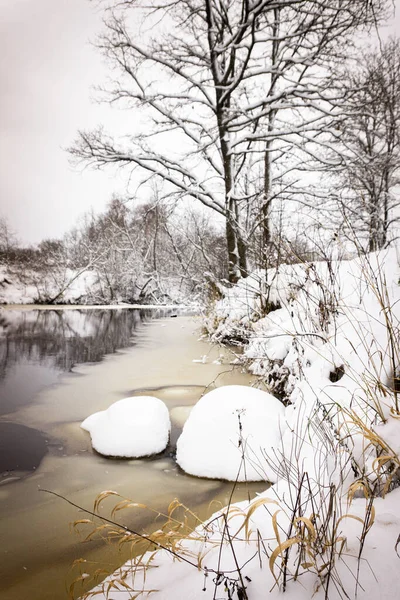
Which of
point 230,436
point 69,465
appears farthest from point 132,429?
point 230,436

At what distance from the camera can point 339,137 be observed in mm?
6645

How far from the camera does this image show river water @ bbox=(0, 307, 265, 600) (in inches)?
51.6

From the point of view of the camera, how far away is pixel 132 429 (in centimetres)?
231

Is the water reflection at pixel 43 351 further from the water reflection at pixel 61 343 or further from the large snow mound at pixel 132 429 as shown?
the large snow mound at pixel 132 429

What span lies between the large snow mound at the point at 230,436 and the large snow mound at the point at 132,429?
23 centimetres

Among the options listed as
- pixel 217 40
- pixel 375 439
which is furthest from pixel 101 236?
pixel 375 439

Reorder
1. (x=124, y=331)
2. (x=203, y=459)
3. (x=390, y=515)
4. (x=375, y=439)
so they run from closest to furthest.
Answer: (x=390, y=515) → (x=375, y=439) → (x=203, y=459) → (x=124, y=331)

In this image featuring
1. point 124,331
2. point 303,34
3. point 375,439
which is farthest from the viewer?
point 124,331

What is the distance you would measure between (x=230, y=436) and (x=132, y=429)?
808mm

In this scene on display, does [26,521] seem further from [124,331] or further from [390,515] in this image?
[124,331]

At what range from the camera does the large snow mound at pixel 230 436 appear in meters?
1.93

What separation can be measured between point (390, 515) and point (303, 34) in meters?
8.42

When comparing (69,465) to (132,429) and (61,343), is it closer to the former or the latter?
(132,429)

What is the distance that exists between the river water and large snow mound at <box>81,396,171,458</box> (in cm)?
8
